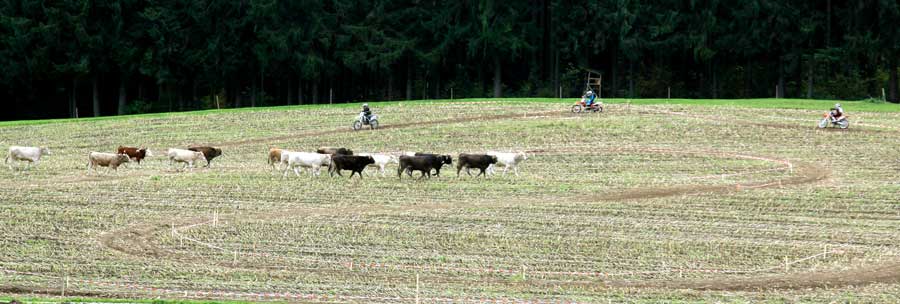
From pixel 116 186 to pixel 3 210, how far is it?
5539mm

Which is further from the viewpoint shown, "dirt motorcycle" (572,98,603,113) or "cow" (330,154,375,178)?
"dirt motorcycle" (572,98,603,113)

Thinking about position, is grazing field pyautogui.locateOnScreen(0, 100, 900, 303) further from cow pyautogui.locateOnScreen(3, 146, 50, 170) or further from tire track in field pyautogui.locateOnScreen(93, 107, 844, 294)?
cow pyautogui.locateOnScreen(3, 146, 50, 170)

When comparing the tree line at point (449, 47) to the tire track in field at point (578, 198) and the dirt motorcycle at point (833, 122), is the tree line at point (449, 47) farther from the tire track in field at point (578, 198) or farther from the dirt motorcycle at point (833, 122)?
the tire track in field at point (578, 198)

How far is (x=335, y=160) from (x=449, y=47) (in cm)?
4596

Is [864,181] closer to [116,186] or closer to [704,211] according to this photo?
[704,211]

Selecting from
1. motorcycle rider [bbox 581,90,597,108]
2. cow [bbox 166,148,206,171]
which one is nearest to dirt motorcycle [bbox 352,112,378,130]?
motorcycle rider [bbox 581,90,597,108]

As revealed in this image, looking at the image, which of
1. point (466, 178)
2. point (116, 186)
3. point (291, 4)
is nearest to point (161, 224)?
point (116, 186)

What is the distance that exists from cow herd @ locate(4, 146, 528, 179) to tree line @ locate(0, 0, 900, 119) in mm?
35995

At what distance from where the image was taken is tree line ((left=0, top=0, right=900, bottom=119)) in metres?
81.3

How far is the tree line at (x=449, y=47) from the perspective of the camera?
81.3 metres

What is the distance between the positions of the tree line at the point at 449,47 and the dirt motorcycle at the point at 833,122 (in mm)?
22873

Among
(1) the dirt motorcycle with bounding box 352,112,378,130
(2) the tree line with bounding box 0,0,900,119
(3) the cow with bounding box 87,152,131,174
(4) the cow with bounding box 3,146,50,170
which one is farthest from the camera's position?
(2) the tree line with bounding box 0,0,900,119

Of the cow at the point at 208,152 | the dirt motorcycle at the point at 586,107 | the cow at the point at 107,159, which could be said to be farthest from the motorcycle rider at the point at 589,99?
the cow at the point at 107,159

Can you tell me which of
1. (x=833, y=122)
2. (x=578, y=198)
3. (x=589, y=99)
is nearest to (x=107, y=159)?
(x=578, y=198)
